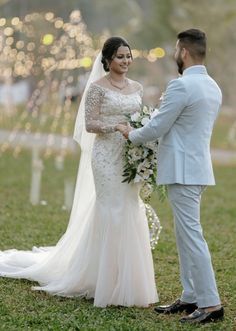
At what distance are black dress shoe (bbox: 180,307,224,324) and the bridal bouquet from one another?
47.5 inches

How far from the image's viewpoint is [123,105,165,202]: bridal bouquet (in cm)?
691

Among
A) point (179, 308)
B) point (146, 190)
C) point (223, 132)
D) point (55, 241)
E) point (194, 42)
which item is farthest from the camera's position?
point (223, 132)

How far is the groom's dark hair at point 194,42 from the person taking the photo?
20.5ft

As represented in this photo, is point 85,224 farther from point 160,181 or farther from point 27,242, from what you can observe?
point 27,242

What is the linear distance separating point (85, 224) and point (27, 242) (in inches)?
98.1

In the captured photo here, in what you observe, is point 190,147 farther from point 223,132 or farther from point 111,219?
point 223,132

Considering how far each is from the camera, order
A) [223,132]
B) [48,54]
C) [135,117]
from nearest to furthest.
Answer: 1. [135,117]
2. [48,54]
3. [223,132]

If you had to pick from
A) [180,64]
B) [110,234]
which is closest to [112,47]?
[180,64]

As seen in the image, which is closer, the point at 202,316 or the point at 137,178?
the point at 202,316

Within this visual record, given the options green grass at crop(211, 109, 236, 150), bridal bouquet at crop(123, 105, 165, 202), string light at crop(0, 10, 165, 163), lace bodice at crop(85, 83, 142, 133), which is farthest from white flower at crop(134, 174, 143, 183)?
green grass at crop(211, 109, 236, 150)

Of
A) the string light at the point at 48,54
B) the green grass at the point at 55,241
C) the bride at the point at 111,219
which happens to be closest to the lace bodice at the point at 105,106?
the bride at the point at 111,219

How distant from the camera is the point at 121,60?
23.1 ft

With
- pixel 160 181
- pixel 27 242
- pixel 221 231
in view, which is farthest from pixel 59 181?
pixel 160 181

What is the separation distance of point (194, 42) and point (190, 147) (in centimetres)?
76
